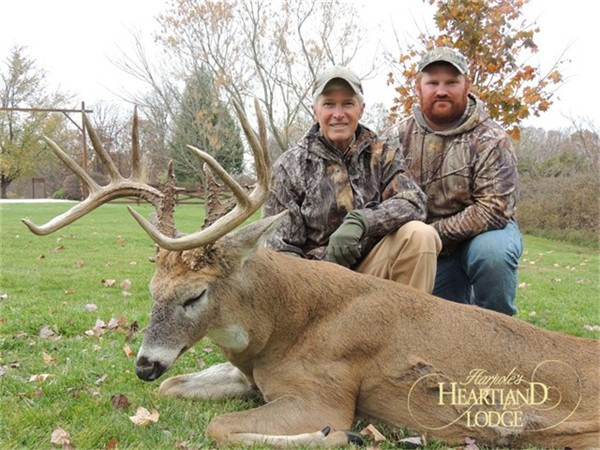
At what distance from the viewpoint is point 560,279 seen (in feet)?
39.2

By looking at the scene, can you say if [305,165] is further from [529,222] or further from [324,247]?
[529,222]

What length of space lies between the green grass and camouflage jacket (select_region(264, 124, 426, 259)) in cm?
130

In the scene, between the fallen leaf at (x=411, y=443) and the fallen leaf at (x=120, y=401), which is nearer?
the fallen leaf at (x=411, y=443)

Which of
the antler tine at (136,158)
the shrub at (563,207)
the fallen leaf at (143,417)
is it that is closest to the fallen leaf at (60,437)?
the fallen leaf at (143,417)

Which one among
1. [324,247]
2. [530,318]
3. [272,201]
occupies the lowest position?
[530,318]

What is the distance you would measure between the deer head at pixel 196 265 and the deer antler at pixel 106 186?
18 millimetres

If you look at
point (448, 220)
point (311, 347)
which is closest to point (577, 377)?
point (311, 347)

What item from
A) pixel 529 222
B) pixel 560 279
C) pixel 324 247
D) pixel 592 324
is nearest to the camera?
pixel 324 247

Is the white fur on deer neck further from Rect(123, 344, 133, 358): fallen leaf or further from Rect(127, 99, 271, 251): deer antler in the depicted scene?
Rect(123, 344, 133, 358): fallen leaf

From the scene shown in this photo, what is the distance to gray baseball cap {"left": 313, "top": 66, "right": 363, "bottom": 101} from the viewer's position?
502 centimetres

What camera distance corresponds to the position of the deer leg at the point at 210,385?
4219mm

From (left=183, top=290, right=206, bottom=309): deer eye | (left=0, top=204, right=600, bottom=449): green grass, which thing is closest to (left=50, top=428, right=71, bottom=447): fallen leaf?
(left=0, top=204, right=600, bottom=449): green grass

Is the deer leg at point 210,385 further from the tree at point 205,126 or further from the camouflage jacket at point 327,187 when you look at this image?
the tree at point 205,126

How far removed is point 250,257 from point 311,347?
678 mm
